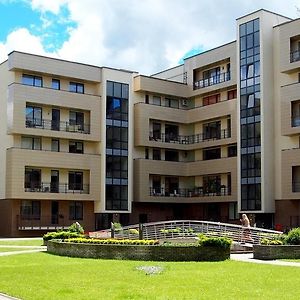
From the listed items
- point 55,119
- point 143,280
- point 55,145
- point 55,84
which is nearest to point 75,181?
point 55,145

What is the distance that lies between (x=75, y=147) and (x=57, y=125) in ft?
9.97

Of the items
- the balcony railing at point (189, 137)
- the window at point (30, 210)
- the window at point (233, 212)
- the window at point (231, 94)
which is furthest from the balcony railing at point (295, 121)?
the window at point (30, 210)

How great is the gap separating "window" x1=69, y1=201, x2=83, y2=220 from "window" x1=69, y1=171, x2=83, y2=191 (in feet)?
4.99

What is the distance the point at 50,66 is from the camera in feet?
181

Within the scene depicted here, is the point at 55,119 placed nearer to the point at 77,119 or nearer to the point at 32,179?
the point at 77,119

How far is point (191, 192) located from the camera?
6272 centimetres

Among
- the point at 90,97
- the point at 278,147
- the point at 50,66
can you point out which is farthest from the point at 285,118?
the point at 50,66

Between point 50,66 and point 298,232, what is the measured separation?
116 feet

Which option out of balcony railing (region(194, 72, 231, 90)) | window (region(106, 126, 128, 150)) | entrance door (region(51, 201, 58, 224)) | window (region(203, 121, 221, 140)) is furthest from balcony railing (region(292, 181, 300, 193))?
entrance door (region(51, 201, 58, 224))

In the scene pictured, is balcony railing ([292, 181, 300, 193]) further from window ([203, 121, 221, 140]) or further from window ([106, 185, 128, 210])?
window ([106, 185, 128, 210])

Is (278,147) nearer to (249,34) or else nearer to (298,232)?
(249,34)

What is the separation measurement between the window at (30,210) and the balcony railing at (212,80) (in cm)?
2146

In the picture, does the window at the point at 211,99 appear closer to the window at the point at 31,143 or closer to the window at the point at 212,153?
the window at the point at 212,153

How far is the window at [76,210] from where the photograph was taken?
5675cm
